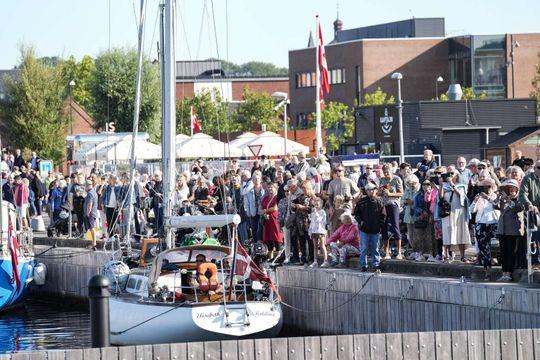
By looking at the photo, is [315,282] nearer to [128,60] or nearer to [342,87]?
[128,60]

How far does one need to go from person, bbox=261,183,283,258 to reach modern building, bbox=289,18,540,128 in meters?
79.9

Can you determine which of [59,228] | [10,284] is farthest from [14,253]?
[59,228]

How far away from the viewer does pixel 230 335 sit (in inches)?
922

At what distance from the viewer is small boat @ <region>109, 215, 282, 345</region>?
2348 centimetres

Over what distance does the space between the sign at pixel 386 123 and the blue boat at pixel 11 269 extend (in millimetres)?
24684

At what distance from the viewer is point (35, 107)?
85.3 m

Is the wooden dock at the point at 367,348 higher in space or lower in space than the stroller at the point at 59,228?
lower

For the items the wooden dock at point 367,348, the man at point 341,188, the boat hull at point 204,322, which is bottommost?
the boat hull at point 204,322

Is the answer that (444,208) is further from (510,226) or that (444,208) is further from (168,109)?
(168,109)

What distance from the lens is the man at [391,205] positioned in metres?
25.9

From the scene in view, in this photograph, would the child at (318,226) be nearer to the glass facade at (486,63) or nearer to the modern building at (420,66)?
the modern building at (420,66)

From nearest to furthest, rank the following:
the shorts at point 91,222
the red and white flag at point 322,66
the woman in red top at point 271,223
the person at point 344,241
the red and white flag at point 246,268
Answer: the red and white flag at point 246,268 → the person at point 344,241 → the woman in red top at point 271,223 → the shorts at point 91,222 → the red and white flag at point 322,66

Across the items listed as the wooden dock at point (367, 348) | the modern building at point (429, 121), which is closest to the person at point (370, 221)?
the wooden dock at point (367, 348)

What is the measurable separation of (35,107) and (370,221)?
208ft
